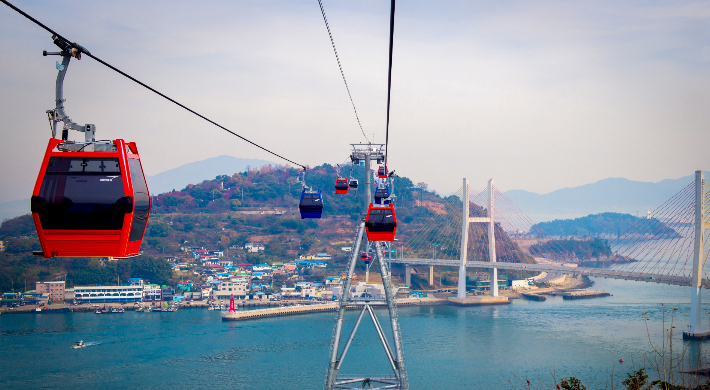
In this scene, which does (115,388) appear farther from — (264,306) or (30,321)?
(264,306)

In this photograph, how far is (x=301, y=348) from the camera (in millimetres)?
14523

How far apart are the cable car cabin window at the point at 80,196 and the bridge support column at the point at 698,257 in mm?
16798

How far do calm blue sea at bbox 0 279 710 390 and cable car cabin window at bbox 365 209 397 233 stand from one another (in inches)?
182

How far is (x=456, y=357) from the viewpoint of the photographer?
13430 mm

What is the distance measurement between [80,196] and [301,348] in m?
13.4

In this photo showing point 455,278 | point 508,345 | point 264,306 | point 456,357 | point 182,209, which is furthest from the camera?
point 182,209

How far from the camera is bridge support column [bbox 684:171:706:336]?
51.5 ft

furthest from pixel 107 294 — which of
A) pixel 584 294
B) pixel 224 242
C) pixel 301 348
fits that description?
pixel 584 294

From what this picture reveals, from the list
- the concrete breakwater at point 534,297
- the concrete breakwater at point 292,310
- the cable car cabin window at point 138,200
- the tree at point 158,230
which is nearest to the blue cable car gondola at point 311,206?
the cable car cabin window at point 138,200

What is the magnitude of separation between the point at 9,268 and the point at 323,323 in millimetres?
11176

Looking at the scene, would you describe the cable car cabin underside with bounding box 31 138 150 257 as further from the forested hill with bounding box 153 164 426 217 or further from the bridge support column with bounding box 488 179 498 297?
the forested hill with bounding box 153 164 426 217

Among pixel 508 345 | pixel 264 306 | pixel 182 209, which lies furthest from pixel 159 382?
pixel 182 209

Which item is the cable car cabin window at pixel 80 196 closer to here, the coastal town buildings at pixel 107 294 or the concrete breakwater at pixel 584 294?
the coastal town buildings at pixel 107 294

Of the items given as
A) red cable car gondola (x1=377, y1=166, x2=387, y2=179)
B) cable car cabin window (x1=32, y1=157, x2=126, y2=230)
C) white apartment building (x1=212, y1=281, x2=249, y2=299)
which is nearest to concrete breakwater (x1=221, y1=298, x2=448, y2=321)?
white apartment building (x1=212, y1=281, x2=249, y2=299)
